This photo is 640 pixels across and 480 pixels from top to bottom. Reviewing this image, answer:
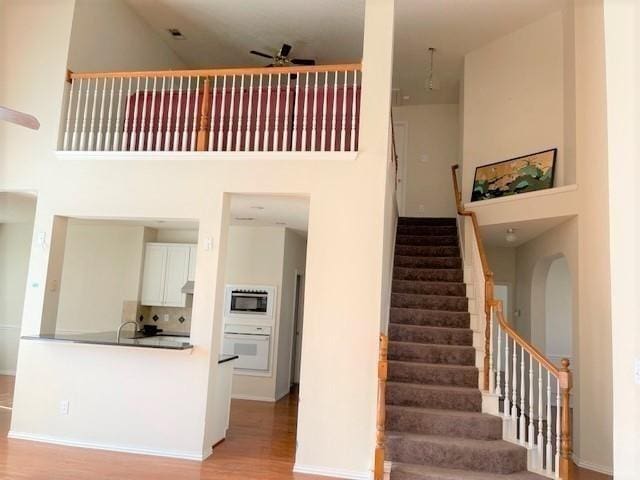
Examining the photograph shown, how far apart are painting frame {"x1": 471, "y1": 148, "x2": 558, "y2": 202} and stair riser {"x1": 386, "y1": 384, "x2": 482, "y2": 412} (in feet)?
9.18

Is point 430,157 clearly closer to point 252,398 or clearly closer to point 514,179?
point 514,179

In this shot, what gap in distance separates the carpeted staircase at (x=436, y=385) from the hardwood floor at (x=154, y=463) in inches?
37.7

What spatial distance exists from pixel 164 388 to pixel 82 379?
2.97ft

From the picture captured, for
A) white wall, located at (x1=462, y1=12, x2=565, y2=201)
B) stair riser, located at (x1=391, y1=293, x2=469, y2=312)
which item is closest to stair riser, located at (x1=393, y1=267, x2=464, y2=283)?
stair riser, located at (x1=391, y1=293, x2=469, y2=312)

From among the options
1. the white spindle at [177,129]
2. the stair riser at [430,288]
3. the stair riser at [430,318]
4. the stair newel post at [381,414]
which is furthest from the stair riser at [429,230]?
the white spindle at [177,129]

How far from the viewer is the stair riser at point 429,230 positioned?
295 inches

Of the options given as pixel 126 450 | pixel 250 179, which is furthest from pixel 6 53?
pixel 126 450

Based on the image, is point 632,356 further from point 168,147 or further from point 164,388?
point 168,147

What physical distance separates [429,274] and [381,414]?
2.78 m

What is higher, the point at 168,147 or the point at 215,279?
the point at 168,147

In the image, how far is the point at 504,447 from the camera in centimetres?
426

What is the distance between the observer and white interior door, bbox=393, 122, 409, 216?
895 cm

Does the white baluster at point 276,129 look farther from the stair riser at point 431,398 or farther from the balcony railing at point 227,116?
the stair riser at point 431,398

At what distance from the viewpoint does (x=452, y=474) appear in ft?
13.3
